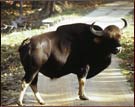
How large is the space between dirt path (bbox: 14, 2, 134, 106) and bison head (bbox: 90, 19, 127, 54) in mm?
167

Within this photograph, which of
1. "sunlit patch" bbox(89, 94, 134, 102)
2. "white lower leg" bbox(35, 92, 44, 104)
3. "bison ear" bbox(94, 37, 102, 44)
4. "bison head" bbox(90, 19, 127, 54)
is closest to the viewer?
"bison head" bbox(90, 19, 127, 54)

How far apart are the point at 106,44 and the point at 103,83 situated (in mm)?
510

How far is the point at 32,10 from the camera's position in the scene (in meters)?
8.57

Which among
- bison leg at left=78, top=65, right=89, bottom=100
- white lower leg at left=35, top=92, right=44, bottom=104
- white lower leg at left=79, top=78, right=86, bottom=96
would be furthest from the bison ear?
white lower leg at left=35, top=92, right=44, bottom=104

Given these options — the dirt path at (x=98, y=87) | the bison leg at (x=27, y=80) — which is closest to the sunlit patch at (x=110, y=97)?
the dirt path at (x=98, y=87)

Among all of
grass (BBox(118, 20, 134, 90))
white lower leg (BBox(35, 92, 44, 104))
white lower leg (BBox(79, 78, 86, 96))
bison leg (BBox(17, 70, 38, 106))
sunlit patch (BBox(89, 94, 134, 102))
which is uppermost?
grass (BBox(118, 20, 134, 90))

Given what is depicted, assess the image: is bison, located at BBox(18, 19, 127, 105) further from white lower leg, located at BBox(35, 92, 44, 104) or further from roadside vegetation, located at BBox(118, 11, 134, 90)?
roadside vegetation, located at BBox(118, 11, 134, 90)

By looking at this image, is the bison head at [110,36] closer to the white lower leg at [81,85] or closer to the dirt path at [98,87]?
the dirt path at [98,87]

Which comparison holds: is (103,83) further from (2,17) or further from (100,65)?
(2,17)

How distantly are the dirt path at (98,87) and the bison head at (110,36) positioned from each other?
167 mm

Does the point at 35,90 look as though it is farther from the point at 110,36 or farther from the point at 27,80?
the point at 110,36

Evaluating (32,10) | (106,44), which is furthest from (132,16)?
(32,10)

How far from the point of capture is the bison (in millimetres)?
8250

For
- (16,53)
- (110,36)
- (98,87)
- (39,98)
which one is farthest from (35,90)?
(110,36)
